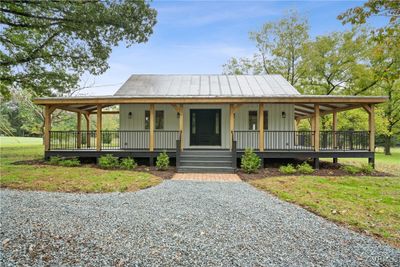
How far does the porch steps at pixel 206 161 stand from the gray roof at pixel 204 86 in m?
3.19

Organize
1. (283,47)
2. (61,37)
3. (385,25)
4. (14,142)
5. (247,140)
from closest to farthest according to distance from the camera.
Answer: (14,142)
(385,25)
(247,140)
(61,37)
(283,47)

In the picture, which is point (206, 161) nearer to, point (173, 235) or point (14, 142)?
point (173, 235)

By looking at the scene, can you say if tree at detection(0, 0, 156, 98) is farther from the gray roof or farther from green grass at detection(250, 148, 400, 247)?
green grass at detection(250, 148, 400, 247)

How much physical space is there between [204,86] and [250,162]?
593 cm

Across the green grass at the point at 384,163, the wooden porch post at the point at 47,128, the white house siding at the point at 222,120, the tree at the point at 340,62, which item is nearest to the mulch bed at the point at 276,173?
the green grass at the point at 384,163

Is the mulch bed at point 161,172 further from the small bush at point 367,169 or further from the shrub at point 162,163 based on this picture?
the small bush at point 367,169

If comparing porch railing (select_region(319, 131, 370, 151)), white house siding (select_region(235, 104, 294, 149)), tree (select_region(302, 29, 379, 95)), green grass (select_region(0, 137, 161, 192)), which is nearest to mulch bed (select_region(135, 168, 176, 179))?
green grass (select_region(0, 137, 161, 192))

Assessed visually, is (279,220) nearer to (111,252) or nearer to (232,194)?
(232,194)

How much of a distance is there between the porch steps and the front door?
142cm

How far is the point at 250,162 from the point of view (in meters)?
9.47

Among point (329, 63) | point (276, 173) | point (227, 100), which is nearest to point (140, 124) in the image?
point (227, 100)

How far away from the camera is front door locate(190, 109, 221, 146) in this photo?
12367 millimetres

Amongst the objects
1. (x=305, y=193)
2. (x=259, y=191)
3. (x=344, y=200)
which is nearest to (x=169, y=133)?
(x=259, y=191)

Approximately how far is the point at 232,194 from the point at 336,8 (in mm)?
9988
